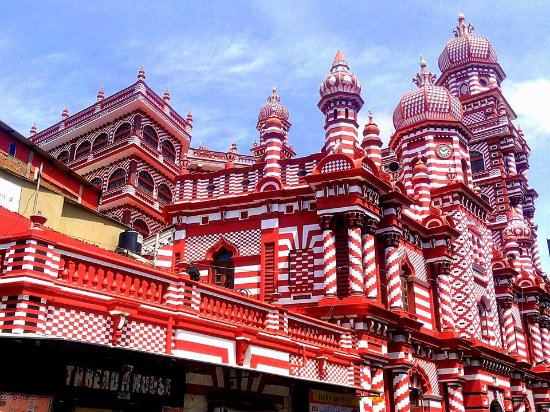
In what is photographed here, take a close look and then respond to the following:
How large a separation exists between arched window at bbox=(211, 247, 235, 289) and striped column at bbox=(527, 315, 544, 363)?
25.1m

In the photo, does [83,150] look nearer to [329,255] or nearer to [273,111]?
[273,111]

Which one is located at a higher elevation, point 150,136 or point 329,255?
point 150,136

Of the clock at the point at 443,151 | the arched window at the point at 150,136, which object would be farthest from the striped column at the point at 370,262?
the arched window at the point at 150,136

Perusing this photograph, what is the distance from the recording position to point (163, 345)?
46.3 ft

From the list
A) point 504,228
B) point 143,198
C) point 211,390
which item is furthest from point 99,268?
point 504,228

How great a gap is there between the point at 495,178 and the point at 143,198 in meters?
30.6

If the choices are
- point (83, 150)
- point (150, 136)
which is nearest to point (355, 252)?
point (150, 136)

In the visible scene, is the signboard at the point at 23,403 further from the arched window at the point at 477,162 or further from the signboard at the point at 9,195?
the arched window at the point at 477,162

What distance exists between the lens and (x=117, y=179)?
138ft

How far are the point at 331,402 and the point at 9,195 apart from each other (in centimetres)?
1150

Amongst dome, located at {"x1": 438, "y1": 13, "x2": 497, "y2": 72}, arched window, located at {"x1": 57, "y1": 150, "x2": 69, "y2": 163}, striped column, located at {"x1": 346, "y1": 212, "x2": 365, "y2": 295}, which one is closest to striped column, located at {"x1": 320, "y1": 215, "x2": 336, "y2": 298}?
striped column, located at {"x1": 346, "y1": 212, "x2": 365, "y2": 295}

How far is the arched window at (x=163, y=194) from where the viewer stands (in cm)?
4356

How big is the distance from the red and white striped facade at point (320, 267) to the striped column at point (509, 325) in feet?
0.32

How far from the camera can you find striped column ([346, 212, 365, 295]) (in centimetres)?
2247
